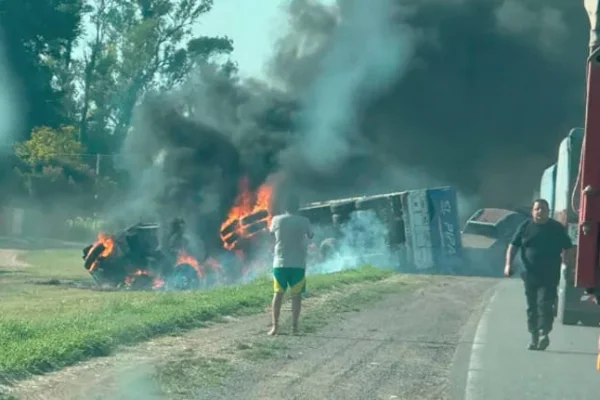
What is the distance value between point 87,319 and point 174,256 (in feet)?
55.3

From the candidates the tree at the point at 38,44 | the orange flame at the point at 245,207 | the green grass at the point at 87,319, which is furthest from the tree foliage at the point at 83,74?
the green grass at the point at 87,319

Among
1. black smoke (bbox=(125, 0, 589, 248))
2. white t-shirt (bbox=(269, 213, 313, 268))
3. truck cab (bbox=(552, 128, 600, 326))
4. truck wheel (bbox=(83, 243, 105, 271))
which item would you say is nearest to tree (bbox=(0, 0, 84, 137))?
black smoke (bbox=(125, 0, 589, 248))

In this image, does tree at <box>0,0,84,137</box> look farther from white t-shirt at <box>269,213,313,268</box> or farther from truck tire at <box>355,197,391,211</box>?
white t-shirt at <box>269,213,313,268</box>

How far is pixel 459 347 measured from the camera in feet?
48.6

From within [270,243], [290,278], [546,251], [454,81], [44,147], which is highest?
[454,81]

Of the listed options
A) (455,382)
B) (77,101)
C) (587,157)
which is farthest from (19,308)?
(77,101)

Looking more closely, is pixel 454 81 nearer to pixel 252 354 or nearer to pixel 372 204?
pixel 372 204

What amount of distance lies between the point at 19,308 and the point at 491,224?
20.9 metres

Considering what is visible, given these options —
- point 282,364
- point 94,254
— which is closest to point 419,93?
point 94,254

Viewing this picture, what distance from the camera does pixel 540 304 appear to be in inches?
572

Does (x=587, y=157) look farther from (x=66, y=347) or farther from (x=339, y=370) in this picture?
(x=66, y=347)

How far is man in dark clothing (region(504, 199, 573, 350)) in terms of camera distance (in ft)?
47.6

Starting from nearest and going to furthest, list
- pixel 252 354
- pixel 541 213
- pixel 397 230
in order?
pixel 252 354, pixel 541 213, pixel 397 230

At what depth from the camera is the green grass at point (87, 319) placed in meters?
11.6
